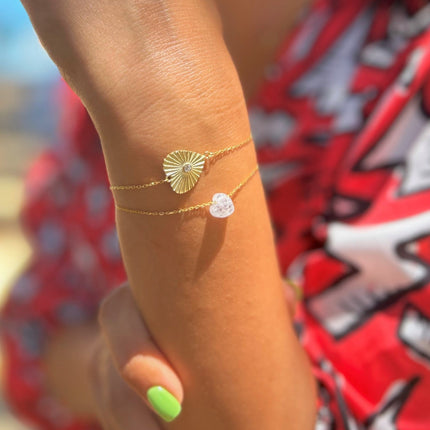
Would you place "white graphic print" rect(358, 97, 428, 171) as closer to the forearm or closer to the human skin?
the human skin

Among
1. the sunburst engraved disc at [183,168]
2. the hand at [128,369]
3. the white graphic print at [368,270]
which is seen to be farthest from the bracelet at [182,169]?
the white graphic print at [368,270]

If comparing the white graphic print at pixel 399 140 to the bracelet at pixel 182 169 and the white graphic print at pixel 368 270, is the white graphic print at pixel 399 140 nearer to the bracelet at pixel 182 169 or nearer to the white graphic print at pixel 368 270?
the white graphic print at pixel 368 270

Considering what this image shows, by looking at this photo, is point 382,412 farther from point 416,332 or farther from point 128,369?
point 128,369

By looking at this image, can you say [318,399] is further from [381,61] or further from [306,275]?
[381,61]

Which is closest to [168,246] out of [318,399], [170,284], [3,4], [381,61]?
[170,284]

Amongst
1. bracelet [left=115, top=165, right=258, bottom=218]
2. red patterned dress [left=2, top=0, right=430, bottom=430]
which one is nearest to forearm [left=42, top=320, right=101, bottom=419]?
red patterned dress [left=2, top=0, right=430, bottom=430]

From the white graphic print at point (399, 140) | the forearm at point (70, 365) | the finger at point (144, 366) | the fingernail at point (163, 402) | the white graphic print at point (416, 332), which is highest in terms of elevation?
the white graphic print at point (399, 140)

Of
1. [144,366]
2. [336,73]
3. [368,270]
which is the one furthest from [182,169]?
[336,73]
